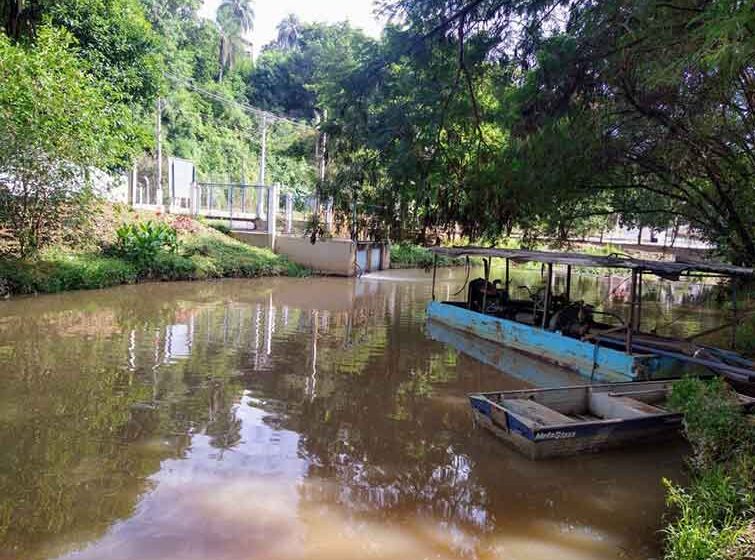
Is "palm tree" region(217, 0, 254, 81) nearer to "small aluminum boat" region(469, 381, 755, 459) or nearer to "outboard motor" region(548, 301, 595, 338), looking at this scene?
"outboard motor" region(548, 301, 595, 338)

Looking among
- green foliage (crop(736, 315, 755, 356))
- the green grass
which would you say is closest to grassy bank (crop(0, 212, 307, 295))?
the green grass

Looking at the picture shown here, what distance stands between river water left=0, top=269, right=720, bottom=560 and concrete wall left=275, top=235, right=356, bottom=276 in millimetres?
14619

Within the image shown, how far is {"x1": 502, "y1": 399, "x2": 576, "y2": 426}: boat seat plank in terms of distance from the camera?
6.53 metres

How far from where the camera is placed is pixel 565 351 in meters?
11.1

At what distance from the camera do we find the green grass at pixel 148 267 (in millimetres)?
15891

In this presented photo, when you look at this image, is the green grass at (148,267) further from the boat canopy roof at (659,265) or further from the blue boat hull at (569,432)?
the blue boat hull at (569,432)

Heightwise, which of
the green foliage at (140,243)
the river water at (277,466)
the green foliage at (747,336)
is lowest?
the river water at (277,466)

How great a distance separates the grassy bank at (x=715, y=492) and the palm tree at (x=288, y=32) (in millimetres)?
59529

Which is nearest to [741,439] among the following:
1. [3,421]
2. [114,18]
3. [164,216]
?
[3,421]

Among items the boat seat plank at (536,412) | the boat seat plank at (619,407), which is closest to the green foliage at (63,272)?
the boat seat plank at (536,412)

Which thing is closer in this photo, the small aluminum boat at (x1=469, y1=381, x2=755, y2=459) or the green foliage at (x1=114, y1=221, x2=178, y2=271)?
the small aluminum boat at (x1=469, y1=381, x2=755, y2=459)

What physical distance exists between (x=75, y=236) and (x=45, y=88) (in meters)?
4.86

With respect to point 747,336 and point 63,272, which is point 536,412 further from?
point 63,272

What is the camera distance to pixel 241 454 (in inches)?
246
